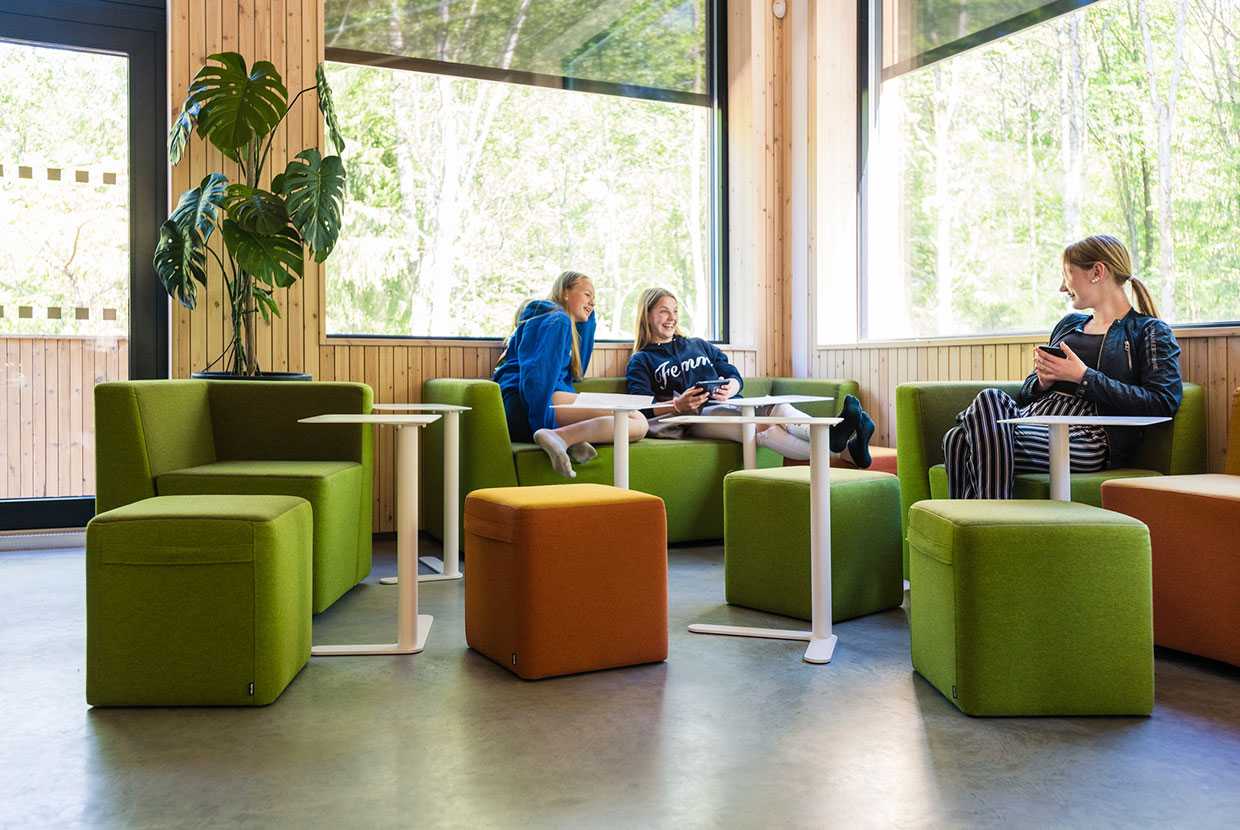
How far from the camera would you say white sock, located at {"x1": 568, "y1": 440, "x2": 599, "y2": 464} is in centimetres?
420

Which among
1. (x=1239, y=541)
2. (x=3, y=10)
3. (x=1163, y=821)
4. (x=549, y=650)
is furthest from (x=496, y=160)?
(x=1163, y=821)

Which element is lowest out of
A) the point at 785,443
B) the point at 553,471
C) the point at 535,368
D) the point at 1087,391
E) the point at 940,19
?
the point at 553,471

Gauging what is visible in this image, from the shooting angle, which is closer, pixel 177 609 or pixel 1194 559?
pixel 177 609

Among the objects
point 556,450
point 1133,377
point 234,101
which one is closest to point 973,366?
point 1133,377

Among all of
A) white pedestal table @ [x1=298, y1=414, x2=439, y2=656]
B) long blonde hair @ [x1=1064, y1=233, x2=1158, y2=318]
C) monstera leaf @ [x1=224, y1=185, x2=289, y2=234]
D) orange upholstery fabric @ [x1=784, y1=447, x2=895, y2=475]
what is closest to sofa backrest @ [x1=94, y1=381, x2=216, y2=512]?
white pedestal table @ [x1=298, y1=414, x2=439, y2=656]

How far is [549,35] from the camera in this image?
17.6ft

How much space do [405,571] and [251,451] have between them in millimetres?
1161

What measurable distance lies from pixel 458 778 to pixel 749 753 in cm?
58

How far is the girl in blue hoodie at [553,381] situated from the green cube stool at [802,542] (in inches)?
39.4

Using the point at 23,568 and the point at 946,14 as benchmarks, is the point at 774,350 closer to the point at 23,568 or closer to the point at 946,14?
the point at 946,14

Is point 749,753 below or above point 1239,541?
below

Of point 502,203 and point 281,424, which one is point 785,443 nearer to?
point 281,424

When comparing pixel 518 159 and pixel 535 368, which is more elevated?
pixel 518 159

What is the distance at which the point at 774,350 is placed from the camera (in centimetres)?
579
